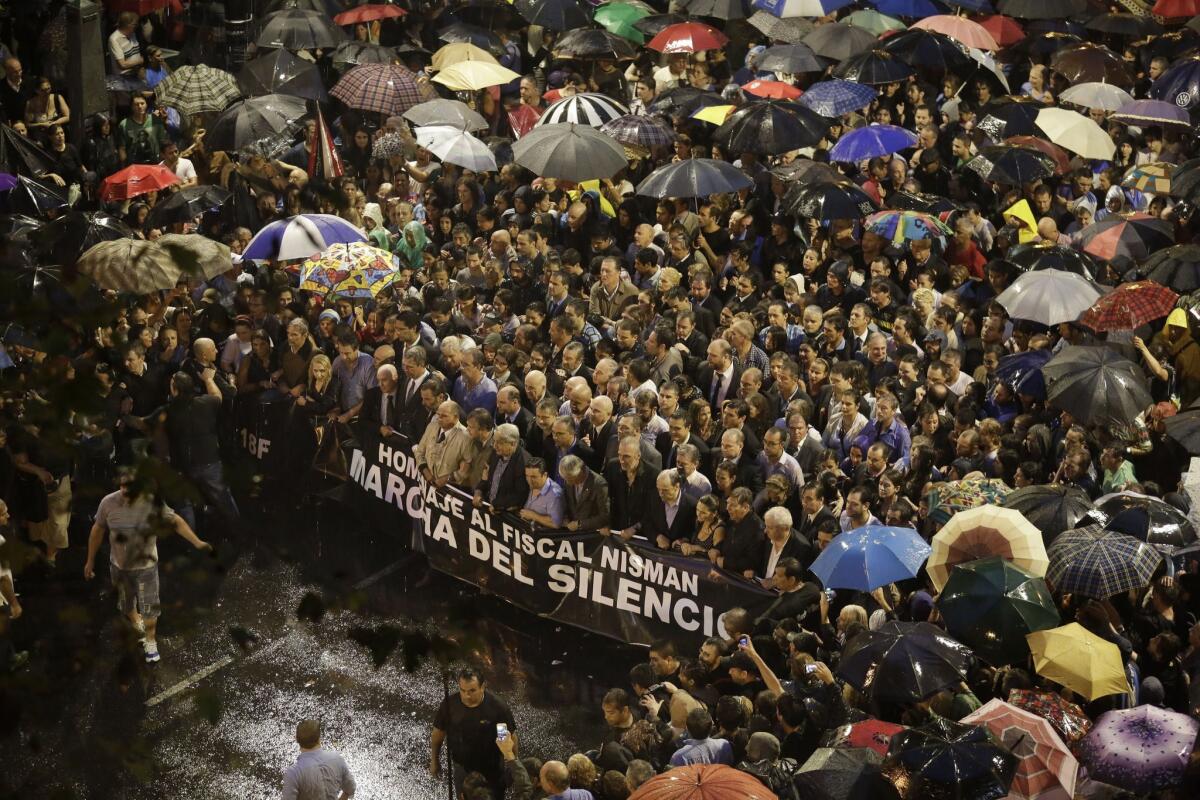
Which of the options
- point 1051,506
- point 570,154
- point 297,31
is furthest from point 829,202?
point 297,31

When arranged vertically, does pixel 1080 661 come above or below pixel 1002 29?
below

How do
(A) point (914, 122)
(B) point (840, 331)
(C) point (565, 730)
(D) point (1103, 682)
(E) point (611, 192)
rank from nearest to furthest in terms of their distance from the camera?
(D) point (1103, 682) → (C) point (565, 730) → (B) point (840, 331) → (E) point (611, 192) → (A) point (914, 122)

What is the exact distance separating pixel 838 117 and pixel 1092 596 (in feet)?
32.3

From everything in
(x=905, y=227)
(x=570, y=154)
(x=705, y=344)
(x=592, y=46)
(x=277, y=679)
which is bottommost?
(x=277, y=679)

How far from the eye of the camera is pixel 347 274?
16.2 m

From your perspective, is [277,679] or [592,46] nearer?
[277,679]

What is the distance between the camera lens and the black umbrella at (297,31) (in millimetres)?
21562

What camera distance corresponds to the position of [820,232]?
1666 cm

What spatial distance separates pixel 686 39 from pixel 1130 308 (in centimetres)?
899

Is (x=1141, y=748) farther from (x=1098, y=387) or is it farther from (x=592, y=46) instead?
(x=592, y=46)

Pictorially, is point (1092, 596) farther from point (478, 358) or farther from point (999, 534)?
point (478, 358)

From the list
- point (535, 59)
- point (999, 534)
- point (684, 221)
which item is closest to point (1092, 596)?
point (999, 534)

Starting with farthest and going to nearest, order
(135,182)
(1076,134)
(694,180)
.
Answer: (135,182)
(1076,134)
(694,180)

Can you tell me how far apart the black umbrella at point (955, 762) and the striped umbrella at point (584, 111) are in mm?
11002
